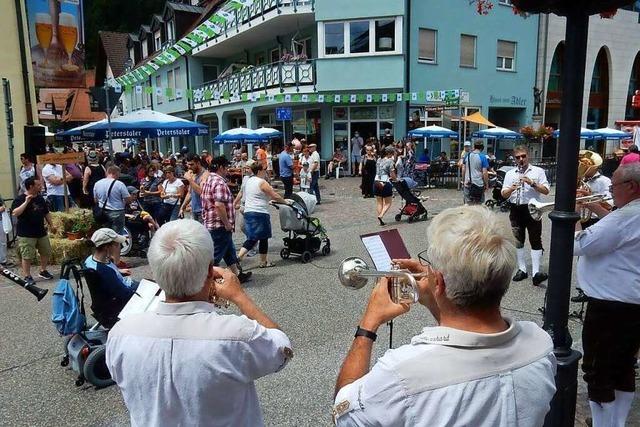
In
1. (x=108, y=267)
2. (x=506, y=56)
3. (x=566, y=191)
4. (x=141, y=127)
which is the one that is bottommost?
(x=108, y=267)

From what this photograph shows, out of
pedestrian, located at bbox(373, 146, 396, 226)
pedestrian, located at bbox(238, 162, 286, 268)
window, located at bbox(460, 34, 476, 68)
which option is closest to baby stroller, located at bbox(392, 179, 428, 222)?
pedestrian, located at bbox(373, 146, 396, 226)

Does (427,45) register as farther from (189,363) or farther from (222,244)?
(189,363)

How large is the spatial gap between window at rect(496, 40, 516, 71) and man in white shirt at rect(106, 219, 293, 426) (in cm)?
2463

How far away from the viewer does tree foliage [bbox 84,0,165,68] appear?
45.3 meters

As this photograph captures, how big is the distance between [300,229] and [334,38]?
48.5 ft

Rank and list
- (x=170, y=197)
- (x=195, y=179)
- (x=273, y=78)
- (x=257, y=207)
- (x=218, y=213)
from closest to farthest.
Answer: (x=218, y=213) < (x=257, y=207) < (x=195, y=179) < (x=170, y=197) < (x=273, y=78)

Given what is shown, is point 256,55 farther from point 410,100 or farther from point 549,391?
point 549,391

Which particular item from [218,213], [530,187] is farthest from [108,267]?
[530,187]

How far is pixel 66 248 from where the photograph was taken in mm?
8430

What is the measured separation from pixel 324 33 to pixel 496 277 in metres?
20.8

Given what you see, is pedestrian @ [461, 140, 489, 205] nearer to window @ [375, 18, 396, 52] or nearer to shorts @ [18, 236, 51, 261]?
shorts @ [18, 236, 51, 261]

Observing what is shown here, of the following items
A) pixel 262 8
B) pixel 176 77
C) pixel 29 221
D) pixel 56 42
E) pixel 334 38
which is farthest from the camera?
pixel 176 77

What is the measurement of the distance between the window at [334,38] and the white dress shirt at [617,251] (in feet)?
62.1

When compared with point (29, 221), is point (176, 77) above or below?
above
